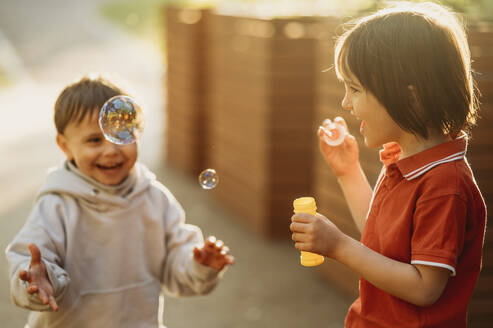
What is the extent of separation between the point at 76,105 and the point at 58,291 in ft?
2.22

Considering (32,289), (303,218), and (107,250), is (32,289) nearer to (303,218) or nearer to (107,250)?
(107,250)

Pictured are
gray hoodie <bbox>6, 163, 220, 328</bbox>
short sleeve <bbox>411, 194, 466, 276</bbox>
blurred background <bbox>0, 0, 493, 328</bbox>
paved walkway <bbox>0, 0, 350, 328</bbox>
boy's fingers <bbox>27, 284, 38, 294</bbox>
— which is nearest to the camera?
short sleeve <bbox>411, 194, 466, 276</bbox>

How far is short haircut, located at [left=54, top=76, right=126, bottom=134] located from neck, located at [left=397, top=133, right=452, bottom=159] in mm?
1175

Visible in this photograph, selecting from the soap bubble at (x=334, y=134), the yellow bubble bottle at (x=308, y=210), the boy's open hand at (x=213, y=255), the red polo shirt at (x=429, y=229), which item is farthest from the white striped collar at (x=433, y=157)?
the boy's open hand at (x=213, y=255)

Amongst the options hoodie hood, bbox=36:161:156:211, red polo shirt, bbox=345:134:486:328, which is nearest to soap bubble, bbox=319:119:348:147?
red polo shirt, bbox=345:134:486:328

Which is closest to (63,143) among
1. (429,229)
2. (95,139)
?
(95,139)

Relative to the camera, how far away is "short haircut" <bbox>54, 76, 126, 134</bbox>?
8.66 feet

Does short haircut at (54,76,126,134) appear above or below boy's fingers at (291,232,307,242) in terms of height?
above

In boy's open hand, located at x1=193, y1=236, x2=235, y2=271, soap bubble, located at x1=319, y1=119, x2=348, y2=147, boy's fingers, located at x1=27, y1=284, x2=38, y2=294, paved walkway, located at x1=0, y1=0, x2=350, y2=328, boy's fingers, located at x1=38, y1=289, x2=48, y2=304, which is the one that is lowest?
paved walkway, located at x1=0, y1=0, x2=350, y2=328

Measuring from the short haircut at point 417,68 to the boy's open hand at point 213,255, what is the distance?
36.8 inches

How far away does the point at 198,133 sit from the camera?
27.5 ft

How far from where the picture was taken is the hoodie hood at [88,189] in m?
2.66

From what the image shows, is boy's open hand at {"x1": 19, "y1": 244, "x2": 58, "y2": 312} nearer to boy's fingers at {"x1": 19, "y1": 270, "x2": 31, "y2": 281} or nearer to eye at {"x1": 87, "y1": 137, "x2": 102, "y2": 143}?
boy's fingers at {"x1": 19, "y1": 270, "x2": 31, "y2": 281}

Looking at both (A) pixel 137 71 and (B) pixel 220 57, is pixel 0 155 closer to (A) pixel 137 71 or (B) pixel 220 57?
(B) pixel 220 57
